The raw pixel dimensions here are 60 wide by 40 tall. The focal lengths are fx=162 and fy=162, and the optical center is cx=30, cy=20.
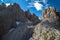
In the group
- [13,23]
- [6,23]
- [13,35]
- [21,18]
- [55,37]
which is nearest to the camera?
[55,37]

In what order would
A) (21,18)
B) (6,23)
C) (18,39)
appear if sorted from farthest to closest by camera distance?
1. (21,18)
2. (6,23)
3. (18,39)

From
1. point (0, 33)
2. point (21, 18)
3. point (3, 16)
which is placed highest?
point (3, 16)

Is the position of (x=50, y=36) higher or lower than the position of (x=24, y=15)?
higher

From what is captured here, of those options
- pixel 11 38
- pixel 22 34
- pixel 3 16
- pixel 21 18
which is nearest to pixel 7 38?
pixel 11 38

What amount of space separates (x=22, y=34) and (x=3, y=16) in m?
6.79

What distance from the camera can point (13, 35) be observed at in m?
28.9

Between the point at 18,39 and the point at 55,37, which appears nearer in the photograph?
the point at 55,37

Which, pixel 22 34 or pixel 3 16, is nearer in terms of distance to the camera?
pixel 22 34

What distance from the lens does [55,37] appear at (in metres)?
13.4

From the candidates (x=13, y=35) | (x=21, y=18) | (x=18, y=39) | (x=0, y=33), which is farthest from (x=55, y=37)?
(x=21, y=18)

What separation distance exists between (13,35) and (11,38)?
35.6 inches

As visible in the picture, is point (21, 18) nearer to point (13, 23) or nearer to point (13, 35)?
point (13, 23)

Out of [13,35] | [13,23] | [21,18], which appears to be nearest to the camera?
[13,35]

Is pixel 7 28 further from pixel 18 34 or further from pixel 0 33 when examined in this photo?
pixel 18 34
